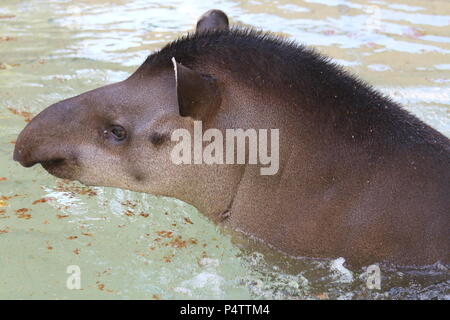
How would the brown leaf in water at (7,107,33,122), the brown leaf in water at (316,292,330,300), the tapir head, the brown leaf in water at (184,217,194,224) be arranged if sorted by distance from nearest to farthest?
the tapir head < the brown leaf in water at (316,292,330,300) < the brown leaf in water at (184,217,194,224) < the brown leaf in water at (7,107,33,122)

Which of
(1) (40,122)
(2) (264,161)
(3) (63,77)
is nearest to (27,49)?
(3) (63,77)

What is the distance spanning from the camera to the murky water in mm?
5469

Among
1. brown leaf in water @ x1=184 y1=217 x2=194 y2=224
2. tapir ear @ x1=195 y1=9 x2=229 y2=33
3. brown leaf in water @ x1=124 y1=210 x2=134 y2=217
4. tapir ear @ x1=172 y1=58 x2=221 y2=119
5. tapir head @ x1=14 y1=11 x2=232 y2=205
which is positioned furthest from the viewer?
brown leaf in water @ x1=124 y1=210 x2=134 y2=217

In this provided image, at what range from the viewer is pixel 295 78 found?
514cm

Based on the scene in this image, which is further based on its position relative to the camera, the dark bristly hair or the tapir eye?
the tapir eye

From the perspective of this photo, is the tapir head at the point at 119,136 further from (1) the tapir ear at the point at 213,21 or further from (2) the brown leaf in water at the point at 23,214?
(2) the brown leaf in water at the point at 23,214

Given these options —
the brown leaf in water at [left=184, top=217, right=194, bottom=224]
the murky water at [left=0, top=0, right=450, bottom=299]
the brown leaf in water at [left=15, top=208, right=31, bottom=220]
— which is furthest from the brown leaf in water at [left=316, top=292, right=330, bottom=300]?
the brown leaf in water at [left=15, top=208, right=31, bottom=220]

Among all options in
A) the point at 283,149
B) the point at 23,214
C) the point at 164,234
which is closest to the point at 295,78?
the point at 283,149

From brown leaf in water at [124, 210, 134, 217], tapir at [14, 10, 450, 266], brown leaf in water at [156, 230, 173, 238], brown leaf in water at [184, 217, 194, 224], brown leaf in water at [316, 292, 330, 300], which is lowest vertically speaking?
brown leaf in water at [316, 292, 330, 300]

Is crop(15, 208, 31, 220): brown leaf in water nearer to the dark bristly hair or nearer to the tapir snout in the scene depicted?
the tapir snout

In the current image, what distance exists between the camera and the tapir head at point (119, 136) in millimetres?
5168

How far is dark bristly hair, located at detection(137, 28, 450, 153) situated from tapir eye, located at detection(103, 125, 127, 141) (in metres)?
0.46

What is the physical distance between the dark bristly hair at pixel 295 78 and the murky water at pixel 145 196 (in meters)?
0.96
